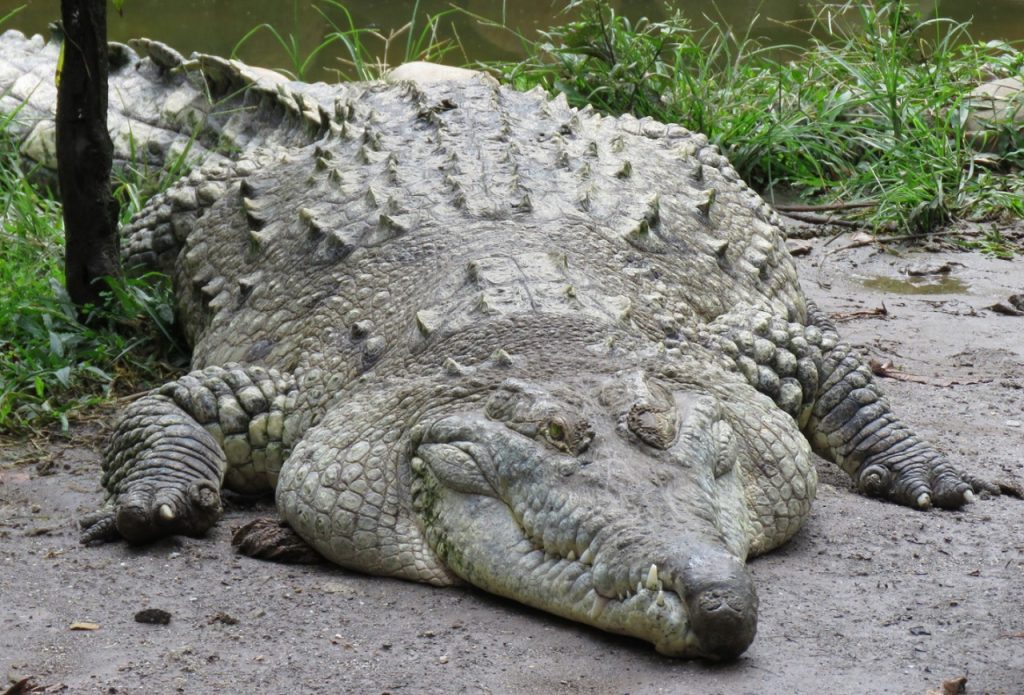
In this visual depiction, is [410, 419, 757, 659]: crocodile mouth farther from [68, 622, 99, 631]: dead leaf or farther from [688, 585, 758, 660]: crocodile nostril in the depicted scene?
[68, 622, 99, 631]: dead leaf

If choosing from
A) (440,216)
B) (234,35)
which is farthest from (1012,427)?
(234,35)

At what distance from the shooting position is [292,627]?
11.5 ft

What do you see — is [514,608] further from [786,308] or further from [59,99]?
[59,99]

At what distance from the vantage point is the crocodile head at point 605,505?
315cm

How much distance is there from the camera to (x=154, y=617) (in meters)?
3.53

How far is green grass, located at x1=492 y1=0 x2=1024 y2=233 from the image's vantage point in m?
7.91

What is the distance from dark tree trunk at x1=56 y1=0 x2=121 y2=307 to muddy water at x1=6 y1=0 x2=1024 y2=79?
23.7ft

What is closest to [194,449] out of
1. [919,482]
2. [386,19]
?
[919,482]

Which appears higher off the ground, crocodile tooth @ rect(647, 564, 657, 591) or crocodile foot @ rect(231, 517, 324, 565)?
crocodile tooth @ rect(647, 564, 657, 591)

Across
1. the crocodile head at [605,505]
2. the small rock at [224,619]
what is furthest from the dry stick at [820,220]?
the small rock at [224,619]

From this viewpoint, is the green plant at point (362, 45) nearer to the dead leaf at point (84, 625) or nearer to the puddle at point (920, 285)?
the puddle at point (920, 285)

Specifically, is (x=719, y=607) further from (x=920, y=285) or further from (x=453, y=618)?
(x=920, y=285)

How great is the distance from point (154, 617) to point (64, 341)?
2.38 metres

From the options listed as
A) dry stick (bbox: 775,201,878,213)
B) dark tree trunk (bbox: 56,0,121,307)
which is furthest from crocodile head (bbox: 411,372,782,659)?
dry stick (bbox: 775,201,878,213)
